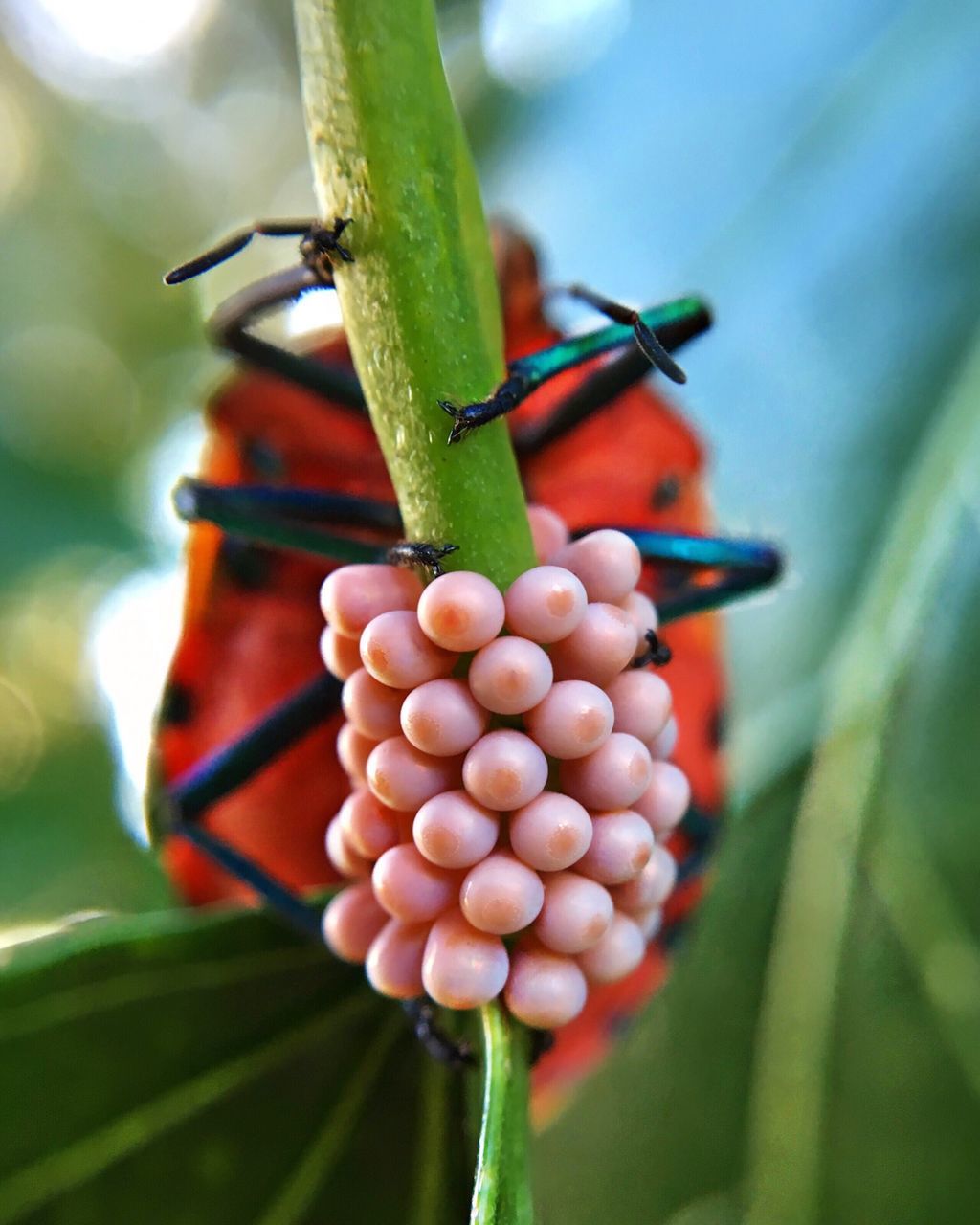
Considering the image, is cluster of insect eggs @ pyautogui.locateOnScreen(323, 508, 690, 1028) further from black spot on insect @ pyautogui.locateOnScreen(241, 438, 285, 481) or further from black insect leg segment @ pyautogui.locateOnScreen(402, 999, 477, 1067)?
black spot on insect @ pyautogui.locateOnScreen(241, 438, 285, 481)

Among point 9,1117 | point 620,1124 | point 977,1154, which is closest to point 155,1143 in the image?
point 9,1117

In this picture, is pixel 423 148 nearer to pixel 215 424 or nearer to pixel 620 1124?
pixel 215 424

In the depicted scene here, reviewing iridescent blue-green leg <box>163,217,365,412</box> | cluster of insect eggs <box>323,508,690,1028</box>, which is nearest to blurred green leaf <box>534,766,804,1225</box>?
cluster of insect eggs <box>323,508,690,1028</box>

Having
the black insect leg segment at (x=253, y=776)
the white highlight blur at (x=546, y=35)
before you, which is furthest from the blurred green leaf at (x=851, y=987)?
the white highlight blur at (x=546, y=35)

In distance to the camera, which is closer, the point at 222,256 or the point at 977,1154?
the point at 222,256

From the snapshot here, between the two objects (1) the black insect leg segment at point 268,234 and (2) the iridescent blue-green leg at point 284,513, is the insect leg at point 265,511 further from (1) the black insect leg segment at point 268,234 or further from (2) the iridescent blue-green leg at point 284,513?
(1) the black insect leg segment at point 268,234

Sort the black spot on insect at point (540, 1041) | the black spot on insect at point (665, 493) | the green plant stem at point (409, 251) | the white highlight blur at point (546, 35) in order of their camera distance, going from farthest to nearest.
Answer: the white highlight blur at point (546, 35), the black spot on insect at point (665, 493), the black spot on insect at point (540, 1041), the green plant stem at point (409, 251)
